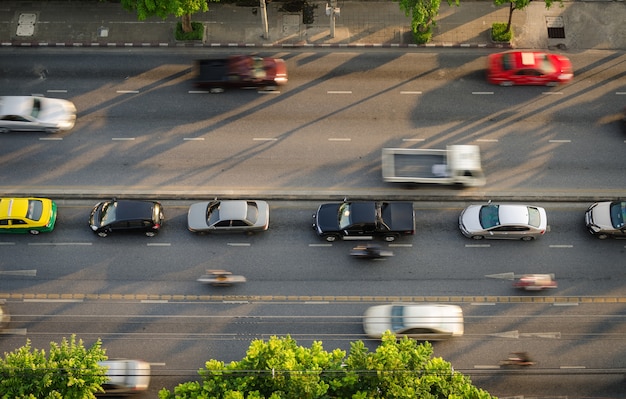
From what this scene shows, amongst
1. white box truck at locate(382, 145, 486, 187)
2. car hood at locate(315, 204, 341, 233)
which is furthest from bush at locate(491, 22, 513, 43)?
car hood at locate(315, 204, 341, 233)

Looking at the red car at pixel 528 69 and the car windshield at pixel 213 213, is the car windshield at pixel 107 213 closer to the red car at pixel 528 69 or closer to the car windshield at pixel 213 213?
the car windshield at pixel 213 213

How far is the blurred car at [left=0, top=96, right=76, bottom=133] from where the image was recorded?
130ft

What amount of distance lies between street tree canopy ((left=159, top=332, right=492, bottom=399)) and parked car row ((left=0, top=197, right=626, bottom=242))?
29.3 ft

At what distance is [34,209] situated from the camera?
3684 centimetres

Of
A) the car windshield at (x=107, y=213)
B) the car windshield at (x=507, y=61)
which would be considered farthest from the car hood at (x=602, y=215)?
the car windshield at (x=107, y=213)

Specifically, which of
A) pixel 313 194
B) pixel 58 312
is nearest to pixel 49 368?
pixel 58 312

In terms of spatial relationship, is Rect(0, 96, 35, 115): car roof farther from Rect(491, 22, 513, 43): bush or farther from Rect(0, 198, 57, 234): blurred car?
Rect(491, 22, 513, 43): bush

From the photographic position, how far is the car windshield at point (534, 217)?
3653cm

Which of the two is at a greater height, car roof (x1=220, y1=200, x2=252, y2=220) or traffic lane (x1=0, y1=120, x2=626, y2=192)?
traffic lane (x1=0, y1=120, x2=626, y2=192)

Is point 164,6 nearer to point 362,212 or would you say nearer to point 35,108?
point 35,108

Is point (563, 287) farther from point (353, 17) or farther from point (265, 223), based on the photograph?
point (353, 17)

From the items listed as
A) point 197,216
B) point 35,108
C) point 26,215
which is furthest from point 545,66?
point 26,215

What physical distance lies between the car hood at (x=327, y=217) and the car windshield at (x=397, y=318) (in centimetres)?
555

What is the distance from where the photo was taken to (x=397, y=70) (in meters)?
42.4
